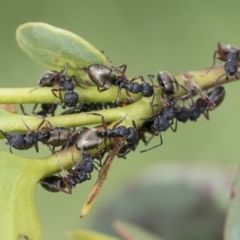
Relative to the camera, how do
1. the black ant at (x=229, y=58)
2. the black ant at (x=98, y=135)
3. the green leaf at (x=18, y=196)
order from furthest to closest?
the black ant at (x=229, y=58) → the black ant at (x=98, y=135) → the green leaf at (x=18, y=196)

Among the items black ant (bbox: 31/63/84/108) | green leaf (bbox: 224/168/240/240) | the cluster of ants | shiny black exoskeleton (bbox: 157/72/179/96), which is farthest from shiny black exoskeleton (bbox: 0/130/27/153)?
green leaf (bbox: 224/168/240/240)

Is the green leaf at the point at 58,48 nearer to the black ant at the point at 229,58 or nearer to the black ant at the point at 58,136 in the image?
the black ant at the point at 58,136

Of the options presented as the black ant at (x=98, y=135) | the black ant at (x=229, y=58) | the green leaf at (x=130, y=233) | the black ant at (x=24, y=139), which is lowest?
the green leaf at (x=130, y=233)

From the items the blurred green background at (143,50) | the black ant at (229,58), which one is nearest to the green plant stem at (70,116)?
the black ant at (229,58)

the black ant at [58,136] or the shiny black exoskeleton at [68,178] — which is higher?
the black ant at [58,136]

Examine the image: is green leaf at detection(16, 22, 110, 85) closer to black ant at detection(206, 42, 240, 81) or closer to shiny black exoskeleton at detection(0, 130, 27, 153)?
shiny black exoskeleton at detection(0, 130, 27, 153)
